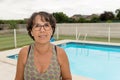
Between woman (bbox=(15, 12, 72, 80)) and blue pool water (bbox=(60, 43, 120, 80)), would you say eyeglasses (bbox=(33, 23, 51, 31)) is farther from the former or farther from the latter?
blue pool water (bbox=(60, 43, 120, 80))

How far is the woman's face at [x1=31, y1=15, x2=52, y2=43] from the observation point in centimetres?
138

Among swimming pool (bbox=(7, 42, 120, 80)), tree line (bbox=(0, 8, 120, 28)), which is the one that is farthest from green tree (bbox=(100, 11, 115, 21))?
swimming pool (bbox=(7, 42, 120, 80))

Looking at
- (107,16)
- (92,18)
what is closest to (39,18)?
(92,18)

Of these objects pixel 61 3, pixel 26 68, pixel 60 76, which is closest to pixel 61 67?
pixel 60 76

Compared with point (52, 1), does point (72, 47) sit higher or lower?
lower

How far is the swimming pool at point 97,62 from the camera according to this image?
629 cm

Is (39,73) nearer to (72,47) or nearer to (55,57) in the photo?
(55,57)

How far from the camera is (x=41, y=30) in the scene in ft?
4.51

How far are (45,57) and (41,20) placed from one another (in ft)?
0.94

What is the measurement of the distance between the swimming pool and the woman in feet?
15.4

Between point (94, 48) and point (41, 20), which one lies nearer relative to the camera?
point (41, 20)

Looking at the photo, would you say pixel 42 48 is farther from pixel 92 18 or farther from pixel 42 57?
pixel 92 18

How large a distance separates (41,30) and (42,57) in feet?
0.74

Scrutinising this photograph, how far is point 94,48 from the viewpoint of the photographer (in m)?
10.8
